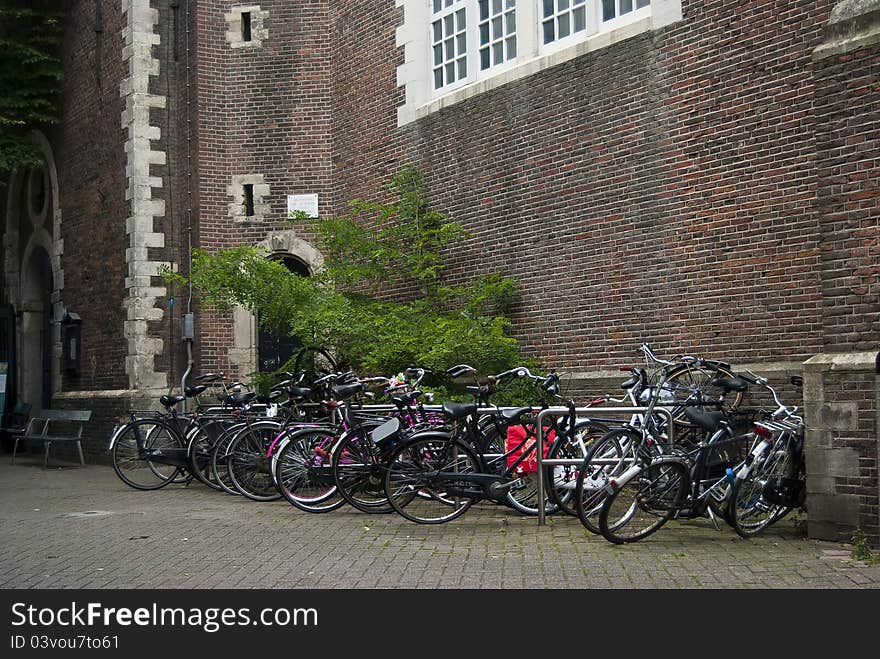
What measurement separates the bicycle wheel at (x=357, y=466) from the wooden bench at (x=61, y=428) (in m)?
8.60

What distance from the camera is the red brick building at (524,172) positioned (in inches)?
319

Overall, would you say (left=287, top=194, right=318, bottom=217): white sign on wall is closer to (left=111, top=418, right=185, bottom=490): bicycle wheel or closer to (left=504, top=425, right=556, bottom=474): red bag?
(left=111, top=418, right=185, bottom=490): bicycle wheel

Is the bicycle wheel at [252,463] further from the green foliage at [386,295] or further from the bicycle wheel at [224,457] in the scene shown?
the green foliage at [386,295]

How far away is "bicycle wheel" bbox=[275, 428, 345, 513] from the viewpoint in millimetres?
9891

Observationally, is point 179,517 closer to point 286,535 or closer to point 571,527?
point 286,535

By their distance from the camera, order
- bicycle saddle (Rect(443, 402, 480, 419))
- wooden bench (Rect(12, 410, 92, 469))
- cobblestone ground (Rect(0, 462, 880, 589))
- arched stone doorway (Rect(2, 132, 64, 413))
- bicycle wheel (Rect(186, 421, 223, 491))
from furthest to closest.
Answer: arched stone doorway (Rect(2, 132, 64, 413))
wooden bench (Rect(12, 410, 92, 469))
bicycle wheel (Rect(186, 421, 223, 491))
bicycle saddle (Rect(443, 402, 480, 419))
cobblestone ground (Rect(0, 462, 880, 589))

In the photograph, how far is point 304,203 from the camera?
16938 mm

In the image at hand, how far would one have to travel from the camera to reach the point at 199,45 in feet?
56.1

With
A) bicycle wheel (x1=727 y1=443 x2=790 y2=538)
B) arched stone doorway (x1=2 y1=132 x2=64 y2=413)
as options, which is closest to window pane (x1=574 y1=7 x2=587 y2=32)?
bicycle wheel (x1=727 y1=443 x2=790 y2=538)

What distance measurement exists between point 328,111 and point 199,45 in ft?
7.50

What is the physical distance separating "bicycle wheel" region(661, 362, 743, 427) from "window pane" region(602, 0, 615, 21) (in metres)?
4.23

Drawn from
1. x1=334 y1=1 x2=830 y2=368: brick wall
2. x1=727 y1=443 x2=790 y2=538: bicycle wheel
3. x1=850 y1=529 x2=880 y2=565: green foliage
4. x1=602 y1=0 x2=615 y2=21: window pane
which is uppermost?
x1=602 y1=0 x2=615 y2=21: window pane

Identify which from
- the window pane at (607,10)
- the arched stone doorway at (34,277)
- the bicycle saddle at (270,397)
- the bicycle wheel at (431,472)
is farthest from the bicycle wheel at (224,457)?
the arched stone doorway at (34,277)

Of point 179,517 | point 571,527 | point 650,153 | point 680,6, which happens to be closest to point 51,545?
point 179,517
